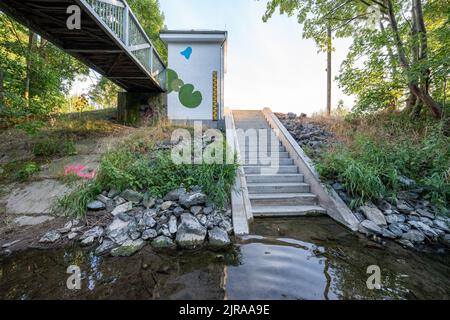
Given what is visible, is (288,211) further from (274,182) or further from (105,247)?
(105,247)

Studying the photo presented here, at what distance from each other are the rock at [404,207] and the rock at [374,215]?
0.38 meters

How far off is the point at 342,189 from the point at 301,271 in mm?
2099

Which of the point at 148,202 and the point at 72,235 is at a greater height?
the point at 148,202

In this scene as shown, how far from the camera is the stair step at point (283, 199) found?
3.61 m

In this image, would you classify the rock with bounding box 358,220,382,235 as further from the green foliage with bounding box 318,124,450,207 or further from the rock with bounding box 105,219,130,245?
the rock with bounding box 105,219,130,245

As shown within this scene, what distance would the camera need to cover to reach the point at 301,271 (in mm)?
2115

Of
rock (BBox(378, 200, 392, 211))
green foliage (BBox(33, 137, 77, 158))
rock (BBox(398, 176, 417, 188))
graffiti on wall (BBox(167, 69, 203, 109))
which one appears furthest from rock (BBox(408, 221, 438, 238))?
graffiti on wall (BBox(167, 69, 203, 109))

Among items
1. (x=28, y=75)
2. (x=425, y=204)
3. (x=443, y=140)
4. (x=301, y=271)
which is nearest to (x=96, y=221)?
(x=301, y=271)

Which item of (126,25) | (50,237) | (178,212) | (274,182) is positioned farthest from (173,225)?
(126,25)

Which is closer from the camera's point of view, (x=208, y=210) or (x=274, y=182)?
(x=208, y=210)

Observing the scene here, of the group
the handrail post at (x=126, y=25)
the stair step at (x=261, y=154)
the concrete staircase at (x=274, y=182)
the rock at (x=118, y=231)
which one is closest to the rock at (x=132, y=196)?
the rock at (x=118, y=231)

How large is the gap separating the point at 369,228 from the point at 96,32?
5.87 metres

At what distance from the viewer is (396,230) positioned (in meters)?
2.78
